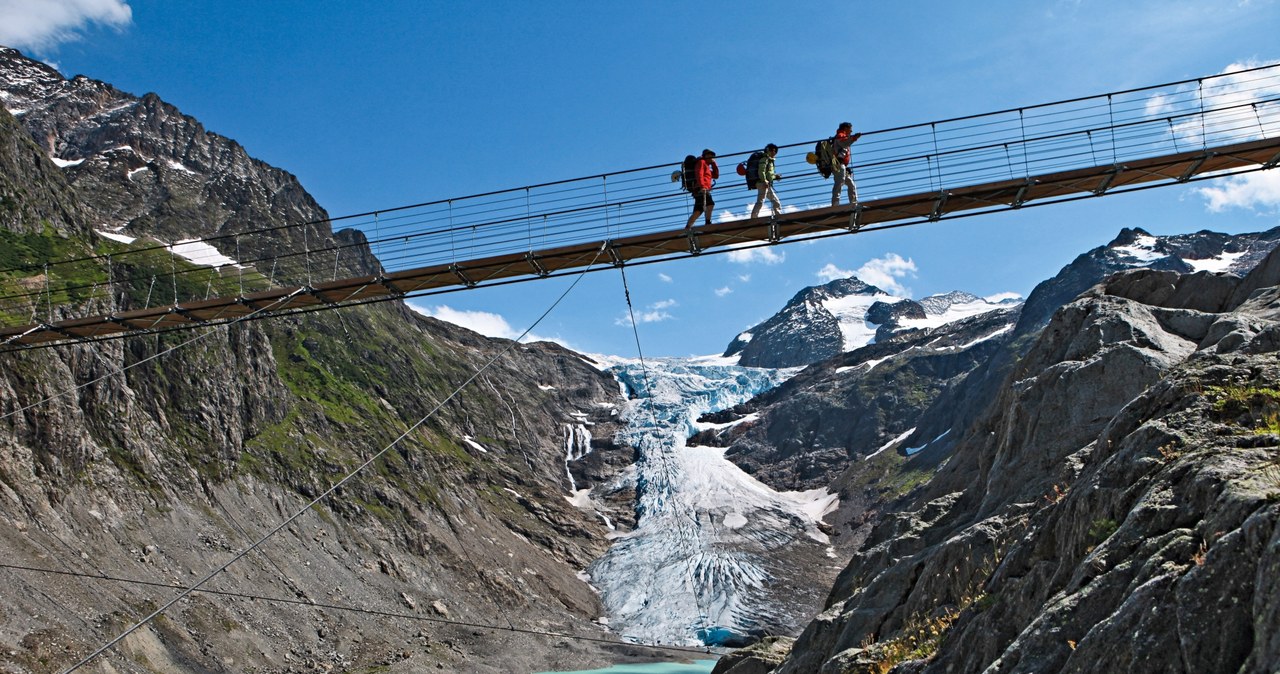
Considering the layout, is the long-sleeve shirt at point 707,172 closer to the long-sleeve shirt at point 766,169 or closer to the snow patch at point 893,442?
the long-sleeve shirt at point 766,169

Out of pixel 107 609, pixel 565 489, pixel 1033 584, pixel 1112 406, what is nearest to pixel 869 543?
pixel 1112 406

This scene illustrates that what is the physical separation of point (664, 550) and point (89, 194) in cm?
10198

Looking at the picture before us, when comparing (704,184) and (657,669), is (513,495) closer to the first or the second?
(657,669)

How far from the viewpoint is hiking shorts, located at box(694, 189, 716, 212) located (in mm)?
24172

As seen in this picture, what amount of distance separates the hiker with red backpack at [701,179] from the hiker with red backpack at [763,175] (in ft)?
2.83

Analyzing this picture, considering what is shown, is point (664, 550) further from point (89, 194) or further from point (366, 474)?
point (89, 194)

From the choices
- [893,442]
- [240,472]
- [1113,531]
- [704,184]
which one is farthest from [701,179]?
[893,442]

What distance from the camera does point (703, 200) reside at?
24.2 m

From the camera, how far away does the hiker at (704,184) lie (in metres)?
24.1

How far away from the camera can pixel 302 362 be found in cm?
13600

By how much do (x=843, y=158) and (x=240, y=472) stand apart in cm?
8728

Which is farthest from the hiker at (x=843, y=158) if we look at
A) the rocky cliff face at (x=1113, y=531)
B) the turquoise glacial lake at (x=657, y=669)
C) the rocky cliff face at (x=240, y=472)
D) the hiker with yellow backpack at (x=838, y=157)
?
the turquoise glacial lake at (x=657, y=669)

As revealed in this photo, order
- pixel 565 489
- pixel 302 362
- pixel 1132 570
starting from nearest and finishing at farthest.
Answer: pixel 1132 570, pixel 302 362, pixel 565 489

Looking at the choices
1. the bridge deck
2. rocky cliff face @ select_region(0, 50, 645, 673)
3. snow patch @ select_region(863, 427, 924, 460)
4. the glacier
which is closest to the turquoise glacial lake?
rocky cliff face @ select_region(0, 50, 645, 673)
